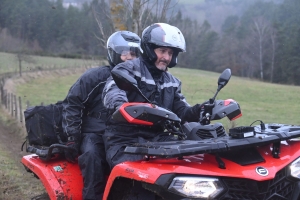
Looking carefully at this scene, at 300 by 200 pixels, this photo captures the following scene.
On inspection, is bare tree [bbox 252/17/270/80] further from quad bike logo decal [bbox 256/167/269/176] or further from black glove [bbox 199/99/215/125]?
quad bike logo decal [bbox 256/167/269/176]

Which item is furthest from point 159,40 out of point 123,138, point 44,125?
point 44,125

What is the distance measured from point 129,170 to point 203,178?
553 millimetres

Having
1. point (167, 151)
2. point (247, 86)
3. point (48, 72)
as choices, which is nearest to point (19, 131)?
point (247, 86)

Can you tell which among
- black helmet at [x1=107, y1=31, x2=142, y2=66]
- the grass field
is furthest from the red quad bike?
the grass field

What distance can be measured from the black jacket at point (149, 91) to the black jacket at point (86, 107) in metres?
0.86

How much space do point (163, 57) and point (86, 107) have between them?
1415 millimetres

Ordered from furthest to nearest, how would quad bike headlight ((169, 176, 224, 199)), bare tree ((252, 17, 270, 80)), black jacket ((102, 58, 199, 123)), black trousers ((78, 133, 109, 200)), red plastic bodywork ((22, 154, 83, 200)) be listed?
bare tree ((252, 17, 270, 80)) → red plastic bodywork ((22, 154, 83, 200)) → black trousers ((78, 133, 109, 200)) → black jacket ((102, 58, 199, 123)) → quad bike headlight ((169, 176, 224, 199))

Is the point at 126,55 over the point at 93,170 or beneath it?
over

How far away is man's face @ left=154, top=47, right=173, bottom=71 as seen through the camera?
12.8 ft

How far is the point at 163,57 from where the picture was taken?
154 inches

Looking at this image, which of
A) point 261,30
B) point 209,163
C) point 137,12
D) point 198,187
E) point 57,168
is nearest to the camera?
point 198,187

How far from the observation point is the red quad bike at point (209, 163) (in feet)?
9.20

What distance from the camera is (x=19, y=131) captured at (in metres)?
14.9

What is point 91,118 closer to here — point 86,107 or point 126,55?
point 86,107
